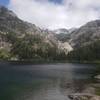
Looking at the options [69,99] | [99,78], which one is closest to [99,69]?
[99,78]

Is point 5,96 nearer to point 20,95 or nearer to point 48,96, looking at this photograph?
point 20,95

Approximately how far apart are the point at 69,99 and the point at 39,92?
20106mm

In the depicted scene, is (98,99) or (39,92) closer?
(98,99)

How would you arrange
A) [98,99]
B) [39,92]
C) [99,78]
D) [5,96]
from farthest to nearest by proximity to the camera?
1. [99,78]
2. [39,92]
3. [5,96]
4. [98,99]

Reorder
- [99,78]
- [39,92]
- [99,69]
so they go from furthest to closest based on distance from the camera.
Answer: [99,69], [99,78], [39,92]

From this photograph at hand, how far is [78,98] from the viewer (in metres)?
82.2

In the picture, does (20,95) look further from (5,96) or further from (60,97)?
(60,97)

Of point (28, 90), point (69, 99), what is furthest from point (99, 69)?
point (69, 99)

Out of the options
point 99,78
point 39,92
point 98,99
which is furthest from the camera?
point 99,78

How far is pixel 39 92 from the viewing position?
335 ft

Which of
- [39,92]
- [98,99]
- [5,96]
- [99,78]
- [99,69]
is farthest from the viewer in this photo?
[99,69]

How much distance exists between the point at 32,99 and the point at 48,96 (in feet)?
28.4

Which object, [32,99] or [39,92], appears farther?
[39,92]

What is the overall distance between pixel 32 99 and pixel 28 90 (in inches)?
784
